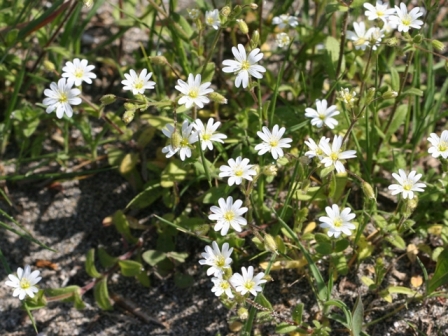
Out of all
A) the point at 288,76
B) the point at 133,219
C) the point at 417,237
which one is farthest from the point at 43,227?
the point at 417,237

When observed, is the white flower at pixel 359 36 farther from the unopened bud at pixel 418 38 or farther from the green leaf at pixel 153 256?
the green leaf at pixel 153 256

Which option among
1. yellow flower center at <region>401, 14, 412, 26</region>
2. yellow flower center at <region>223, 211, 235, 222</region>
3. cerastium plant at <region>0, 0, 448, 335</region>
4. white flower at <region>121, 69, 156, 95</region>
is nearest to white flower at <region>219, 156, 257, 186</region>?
cerastium plant at <region>0, 0, 448, 335</region>

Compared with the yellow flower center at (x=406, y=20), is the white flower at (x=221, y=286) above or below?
below

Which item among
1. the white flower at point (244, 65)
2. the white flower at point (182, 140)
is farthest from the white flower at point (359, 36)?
the white flower at point (182, 140)

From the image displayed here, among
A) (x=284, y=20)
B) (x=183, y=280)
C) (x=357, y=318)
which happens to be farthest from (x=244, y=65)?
(x=357, y=318)

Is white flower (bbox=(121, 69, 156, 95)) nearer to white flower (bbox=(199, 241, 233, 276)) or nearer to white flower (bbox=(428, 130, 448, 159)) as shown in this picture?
white flower (bbox=(199, 241, 233, 276))

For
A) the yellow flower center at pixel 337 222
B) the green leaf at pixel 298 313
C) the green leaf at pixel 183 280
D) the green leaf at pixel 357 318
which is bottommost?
the green leaf at pixel 357 318

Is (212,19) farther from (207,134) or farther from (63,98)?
(63,98)
